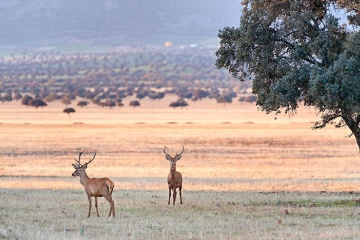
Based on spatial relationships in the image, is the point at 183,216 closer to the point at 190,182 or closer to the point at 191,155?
the point at 190,182

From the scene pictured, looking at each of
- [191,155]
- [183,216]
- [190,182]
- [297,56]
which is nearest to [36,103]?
[191,155]

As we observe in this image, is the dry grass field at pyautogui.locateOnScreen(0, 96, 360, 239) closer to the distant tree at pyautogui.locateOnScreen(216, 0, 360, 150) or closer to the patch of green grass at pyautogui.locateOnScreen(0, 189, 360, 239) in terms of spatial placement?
the patch of green grass at pyautogui.locateOnScreen(0, 189, 360, 239)

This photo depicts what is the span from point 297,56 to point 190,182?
35.4 ft

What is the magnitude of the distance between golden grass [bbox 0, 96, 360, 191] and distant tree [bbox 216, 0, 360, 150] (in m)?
6.98

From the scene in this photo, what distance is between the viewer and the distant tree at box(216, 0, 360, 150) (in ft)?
77.0

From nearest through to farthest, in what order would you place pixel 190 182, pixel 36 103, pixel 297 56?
pixel 297 56
pixel 190 182
pixel 36 103

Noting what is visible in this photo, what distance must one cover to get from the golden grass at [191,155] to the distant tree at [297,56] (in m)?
6.98

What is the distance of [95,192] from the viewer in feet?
74.0

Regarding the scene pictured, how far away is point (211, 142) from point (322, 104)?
35.3 metres

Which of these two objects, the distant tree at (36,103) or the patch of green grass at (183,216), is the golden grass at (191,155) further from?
the distant tree at (36,103)

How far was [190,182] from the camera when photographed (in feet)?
112

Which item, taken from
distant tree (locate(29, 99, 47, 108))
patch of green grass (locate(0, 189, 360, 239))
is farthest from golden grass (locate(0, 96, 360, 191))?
distant tree (locate(29, 99, 47, 108))

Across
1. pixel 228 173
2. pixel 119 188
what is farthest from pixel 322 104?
pixel 228 173

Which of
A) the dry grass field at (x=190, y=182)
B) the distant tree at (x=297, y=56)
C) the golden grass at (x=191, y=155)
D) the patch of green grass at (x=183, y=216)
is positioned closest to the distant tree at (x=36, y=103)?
the golden grass at (x=191, y=155)
